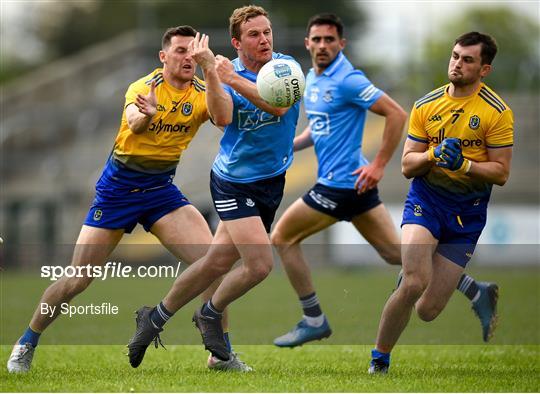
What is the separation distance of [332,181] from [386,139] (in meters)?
0.66

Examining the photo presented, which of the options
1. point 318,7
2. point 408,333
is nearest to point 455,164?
point 408,333

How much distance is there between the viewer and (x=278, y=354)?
31.2 feet

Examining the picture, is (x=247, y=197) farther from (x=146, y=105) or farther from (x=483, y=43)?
(x=483, y=43)

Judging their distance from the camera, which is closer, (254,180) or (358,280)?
(254,180)

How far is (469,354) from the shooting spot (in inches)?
372

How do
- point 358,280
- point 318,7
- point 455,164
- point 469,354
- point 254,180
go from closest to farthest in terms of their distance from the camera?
point 455,164 → point 254,180 → point 469,354 → point 358,280 → point 318,7

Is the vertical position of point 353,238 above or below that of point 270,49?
below

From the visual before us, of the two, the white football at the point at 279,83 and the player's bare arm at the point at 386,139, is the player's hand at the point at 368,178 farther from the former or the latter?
the white football at the point at 279,83

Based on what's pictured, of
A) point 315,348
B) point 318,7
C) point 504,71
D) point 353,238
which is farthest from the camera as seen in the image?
point 318,7

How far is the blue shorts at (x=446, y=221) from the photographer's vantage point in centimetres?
801

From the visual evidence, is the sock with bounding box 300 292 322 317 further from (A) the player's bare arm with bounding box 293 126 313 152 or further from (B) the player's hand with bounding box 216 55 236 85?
(B) the player's hand with bounding box 216 55 236 85

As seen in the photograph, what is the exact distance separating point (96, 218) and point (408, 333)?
155 inches

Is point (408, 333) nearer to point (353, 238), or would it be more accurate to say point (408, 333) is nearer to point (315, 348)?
point (315, 348)

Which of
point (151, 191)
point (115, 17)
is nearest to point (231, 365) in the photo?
point (151, 191)
